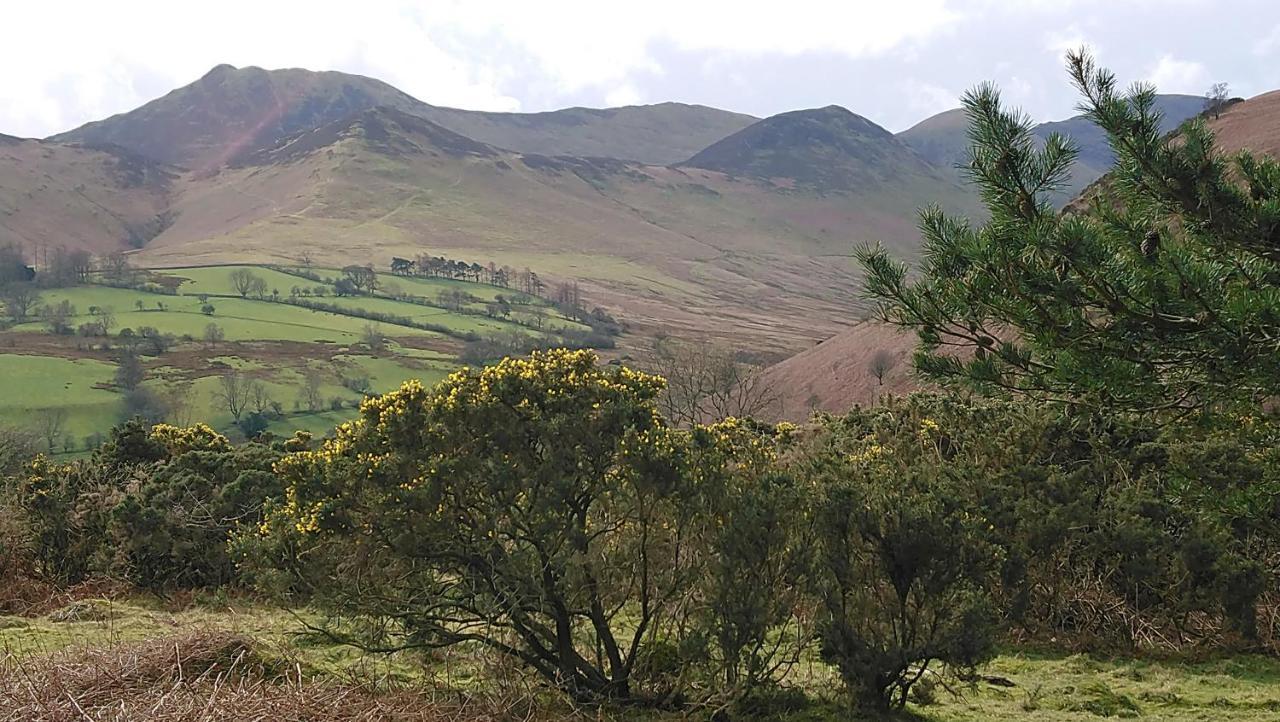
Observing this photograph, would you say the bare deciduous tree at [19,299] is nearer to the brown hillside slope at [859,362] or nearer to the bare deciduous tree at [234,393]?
the bare deciduous tree at [234,393]

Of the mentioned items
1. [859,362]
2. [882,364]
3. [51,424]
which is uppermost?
[882,364]

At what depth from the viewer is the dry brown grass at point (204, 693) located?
23.6ft

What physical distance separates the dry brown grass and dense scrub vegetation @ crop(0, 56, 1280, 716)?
0.63 m

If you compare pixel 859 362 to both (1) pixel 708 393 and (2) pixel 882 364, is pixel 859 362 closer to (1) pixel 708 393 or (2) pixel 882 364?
(2) pixel 882 364

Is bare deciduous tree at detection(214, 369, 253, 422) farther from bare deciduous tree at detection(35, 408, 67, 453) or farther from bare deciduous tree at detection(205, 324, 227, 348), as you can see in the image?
bare deciduous tree at detection(205, 324, 227, 348)

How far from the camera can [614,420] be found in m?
9.22

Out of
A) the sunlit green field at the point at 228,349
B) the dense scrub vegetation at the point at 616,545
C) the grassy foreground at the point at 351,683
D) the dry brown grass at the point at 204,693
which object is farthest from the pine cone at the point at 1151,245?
the sunlit green field at the point at 228,349

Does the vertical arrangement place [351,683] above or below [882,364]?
above

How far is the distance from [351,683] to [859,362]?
42.0 m

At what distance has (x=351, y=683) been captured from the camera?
888 cm

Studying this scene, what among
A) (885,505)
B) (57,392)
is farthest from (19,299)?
(885,505)

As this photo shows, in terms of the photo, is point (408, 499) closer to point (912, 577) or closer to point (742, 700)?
point (742, 700)

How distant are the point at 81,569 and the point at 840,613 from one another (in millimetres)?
14727

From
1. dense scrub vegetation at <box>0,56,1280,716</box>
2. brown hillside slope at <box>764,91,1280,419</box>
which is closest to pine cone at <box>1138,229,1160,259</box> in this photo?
dense scrub vegetation at <box>0,56,1280,716</box>
